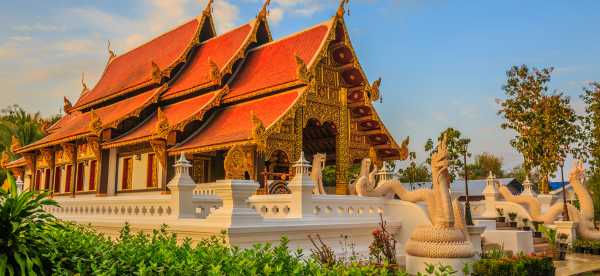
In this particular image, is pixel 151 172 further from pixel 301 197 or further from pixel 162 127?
pixel 301 197

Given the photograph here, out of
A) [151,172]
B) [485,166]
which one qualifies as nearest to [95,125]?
[151,172]

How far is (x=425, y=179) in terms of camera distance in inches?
1895

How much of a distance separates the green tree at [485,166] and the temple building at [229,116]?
40.1 meters

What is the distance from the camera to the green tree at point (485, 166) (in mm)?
55688

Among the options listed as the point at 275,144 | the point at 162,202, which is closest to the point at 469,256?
the point at 162,202

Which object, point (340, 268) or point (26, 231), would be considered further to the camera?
point (26, 231)

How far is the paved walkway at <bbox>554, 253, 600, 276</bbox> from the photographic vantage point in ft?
33.8

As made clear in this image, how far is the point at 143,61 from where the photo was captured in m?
23.0

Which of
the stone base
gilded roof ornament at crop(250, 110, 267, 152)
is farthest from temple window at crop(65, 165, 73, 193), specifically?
the stone base

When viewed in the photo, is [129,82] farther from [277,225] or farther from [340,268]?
[340,268]

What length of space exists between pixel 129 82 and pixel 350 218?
14.6m

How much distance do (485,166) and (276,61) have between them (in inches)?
1765

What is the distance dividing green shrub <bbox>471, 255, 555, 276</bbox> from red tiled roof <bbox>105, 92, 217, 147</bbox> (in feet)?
32.6

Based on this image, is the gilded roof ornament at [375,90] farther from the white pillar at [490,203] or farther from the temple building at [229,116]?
the white pillar at [490,203]
